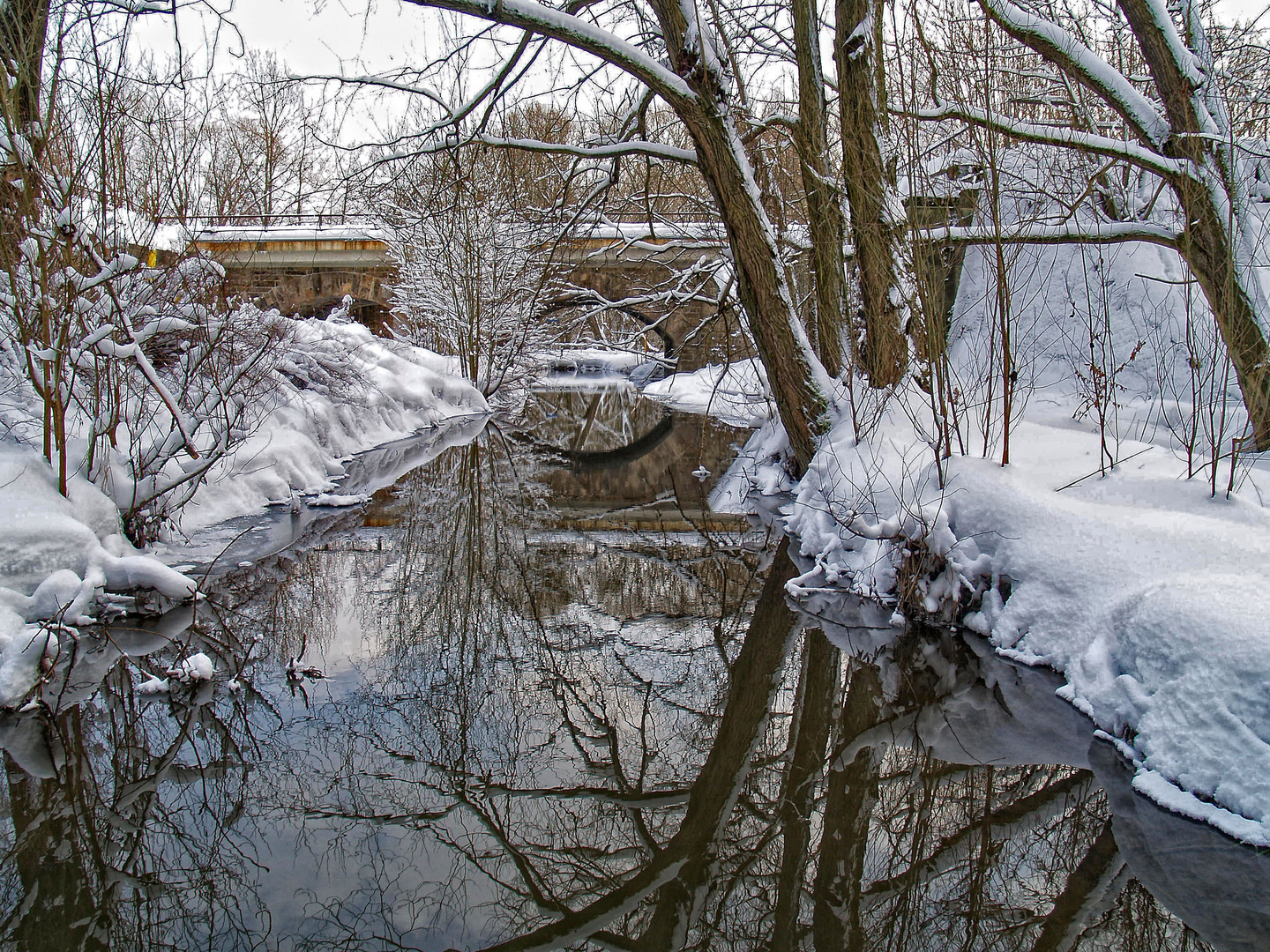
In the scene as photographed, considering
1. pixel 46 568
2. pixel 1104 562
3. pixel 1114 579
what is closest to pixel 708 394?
pixel 1104 562

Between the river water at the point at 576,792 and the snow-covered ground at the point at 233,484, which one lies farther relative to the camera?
the snow-covered ground at the point at 233,484

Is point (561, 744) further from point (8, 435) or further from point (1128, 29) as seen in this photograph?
point (1128, 29)

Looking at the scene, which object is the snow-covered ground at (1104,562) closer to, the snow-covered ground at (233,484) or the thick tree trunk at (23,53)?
the snow-covered ground at (233,484)

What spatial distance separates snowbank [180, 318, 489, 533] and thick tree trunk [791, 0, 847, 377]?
491 cm

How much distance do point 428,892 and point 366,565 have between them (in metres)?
3.96

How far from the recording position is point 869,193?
6.13 metres

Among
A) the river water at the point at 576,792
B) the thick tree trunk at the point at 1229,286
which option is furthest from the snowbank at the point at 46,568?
the thick tree trunk at the point at 1229,286

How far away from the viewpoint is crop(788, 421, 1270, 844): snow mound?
3.22 meters

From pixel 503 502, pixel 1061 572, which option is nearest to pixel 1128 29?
pixel 1061 572

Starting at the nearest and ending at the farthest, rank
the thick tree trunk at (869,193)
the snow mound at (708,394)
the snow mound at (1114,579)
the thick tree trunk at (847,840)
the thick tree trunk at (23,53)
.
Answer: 1. the thick tree trunk at (847,840)
2. the snow mound at (1114,579)
3. the thick tree trunk at (23,53)
4. the thick tree trunk at (869,193)
5. the snow mound at (708,394)

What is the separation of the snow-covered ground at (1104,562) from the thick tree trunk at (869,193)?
566 mm

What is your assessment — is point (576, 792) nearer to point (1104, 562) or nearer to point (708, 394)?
A: point (1104, 562)

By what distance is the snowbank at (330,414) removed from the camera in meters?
8.30

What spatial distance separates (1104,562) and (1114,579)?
5.1 inches
